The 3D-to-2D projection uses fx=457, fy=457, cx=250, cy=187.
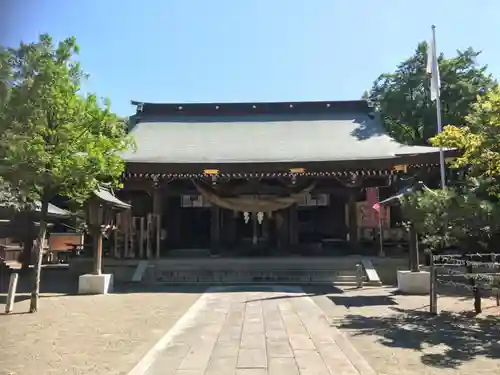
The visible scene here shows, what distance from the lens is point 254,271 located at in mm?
16844

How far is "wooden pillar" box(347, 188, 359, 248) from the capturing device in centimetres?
1817

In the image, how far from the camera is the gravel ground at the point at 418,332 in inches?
232

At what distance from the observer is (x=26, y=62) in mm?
9398

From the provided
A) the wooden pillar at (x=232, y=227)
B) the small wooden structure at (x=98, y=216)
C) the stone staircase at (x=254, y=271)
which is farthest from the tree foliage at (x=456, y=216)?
the wooden pillar at (x=232, y=227)

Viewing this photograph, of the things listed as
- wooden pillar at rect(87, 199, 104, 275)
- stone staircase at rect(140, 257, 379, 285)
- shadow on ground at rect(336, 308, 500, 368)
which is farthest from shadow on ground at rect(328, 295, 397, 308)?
wooden pillar at rect(87, 199, 104, 275)

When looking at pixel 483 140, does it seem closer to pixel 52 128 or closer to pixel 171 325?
pixel 171 325

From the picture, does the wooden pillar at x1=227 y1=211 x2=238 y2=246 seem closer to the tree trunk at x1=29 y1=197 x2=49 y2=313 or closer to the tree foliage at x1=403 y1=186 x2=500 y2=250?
the tree trunk at x1=29 y1=197 x2=49 y2=313

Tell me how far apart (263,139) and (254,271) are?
7.84 m

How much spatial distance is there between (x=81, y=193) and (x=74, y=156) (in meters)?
1.73

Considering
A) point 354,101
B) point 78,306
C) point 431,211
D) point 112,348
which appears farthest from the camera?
point 354,101

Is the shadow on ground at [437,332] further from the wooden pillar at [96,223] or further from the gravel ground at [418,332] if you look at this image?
the wooden pillar at [96,223]

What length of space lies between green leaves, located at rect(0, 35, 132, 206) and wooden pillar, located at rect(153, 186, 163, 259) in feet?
22.5

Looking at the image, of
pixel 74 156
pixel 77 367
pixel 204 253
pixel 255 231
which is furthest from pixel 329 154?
pixel 77 367

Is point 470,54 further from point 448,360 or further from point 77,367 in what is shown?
point 77,367
